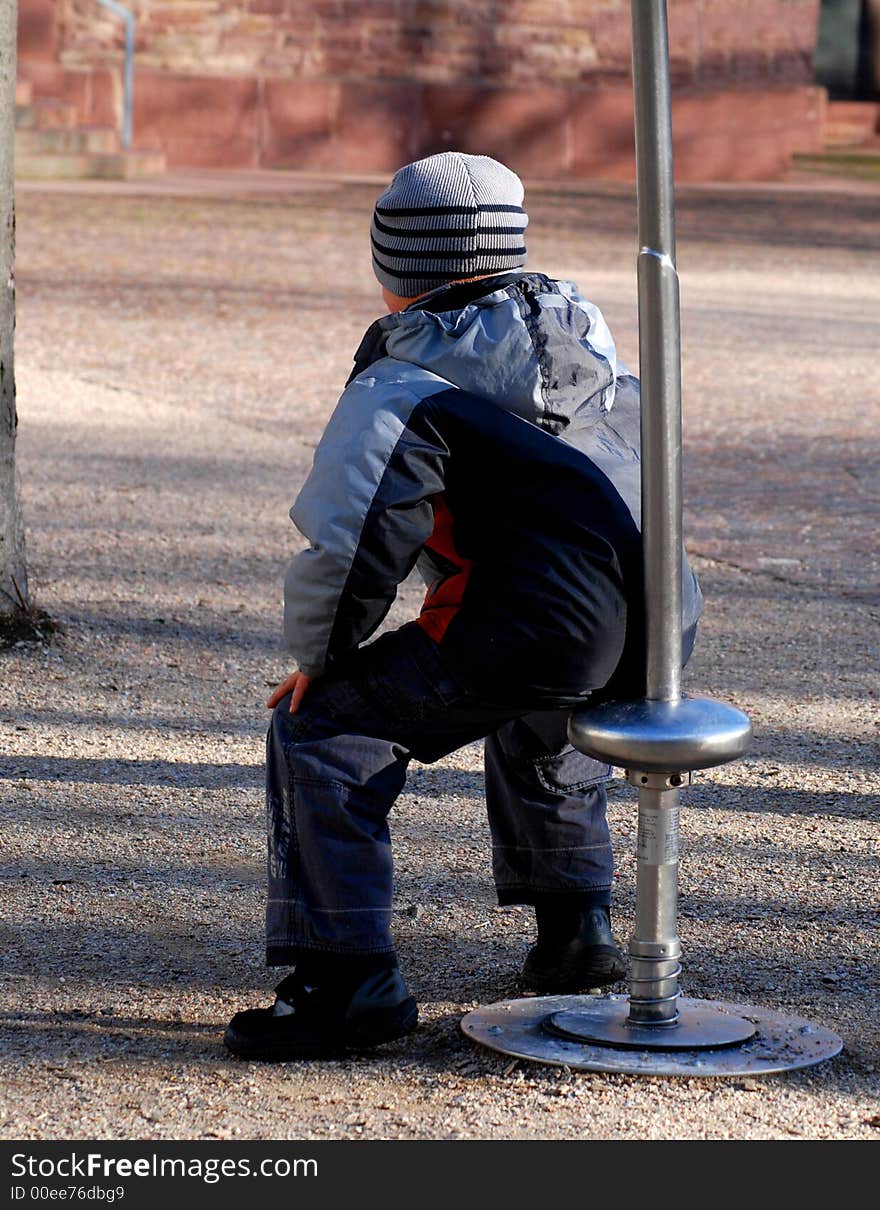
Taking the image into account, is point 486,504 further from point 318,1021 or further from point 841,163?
point 841,163

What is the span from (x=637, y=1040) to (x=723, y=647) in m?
2.78

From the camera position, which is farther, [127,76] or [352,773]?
[127,76]

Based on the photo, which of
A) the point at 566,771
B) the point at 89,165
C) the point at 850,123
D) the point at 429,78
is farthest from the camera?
the point at 850,123

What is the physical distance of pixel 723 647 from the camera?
5.54 m

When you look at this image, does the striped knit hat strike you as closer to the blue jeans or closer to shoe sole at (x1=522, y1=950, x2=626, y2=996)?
the blue jeans

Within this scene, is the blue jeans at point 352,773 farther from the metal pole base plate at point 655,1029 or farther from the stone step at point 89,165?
the stone step at point 89,165

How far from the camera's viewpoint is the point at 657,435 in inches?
106

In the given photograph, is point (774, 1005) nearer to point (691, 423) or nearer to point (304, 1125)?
point (304, 1125)

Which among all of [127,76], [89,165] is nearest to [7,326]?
[89,165]

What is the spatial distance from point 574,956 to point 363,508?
95cm

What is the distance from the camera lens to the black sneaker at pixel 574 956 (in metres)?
3.19

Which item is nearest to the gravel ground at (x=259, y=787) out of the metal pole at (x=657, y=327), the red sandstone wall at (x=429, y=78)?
the metal pole at (x=657, y=327)

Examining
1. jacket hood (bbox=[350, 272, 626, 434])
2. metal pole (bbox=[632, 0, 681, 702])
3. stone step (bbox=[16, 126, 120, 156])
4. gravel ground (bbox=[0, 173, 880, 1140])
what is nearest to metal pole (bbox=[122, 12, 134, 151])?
stone step (bbox=[16, 126, 120, 156])

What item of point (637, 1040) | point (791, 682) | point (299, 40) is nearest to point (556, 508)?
point (637, 1040)
